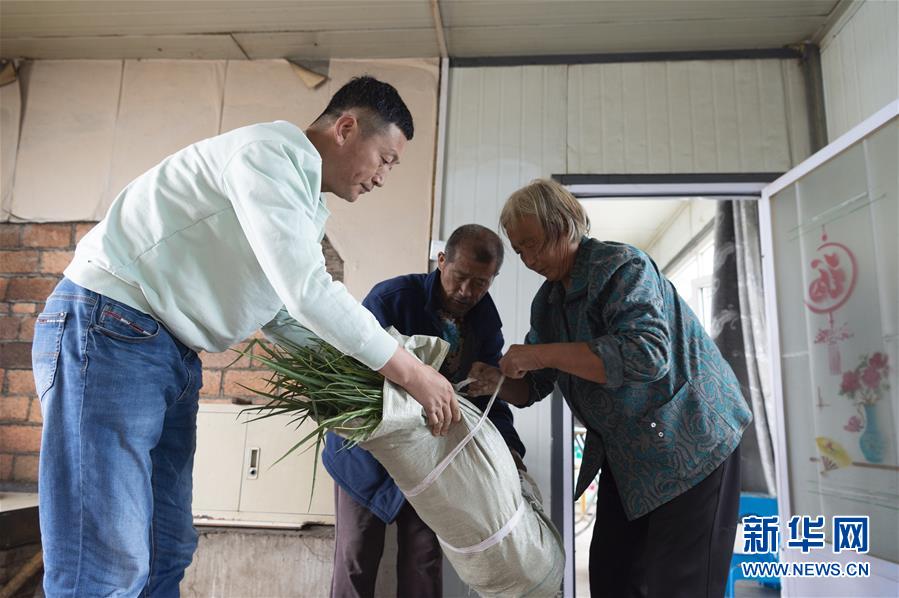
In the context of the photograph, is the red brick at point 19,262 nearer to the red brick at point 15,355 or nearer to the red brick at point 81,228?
the red brick at point 81,228

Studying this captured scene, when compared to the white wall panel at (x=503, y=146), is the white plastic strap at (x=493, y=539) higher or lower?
lower

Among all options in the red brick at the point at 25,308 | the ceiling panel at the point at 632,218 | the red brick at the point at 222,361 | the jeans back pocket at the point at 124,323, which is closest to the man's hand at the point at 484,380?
the jeans back pocket at the point at 124,323

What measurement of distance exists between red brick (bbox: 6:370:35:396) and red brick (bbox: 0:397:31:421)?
0.10 feet

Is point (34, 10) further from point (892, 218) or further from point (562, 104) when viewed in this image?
point (892, 218)

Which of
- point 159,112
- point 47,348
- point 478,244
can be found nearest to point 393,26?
point 159,112

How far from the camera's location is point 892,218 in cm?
199

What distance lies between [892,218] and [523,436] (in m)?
1.46

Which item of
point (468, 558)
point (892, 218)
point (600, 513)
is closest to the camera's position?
point (468, 558)

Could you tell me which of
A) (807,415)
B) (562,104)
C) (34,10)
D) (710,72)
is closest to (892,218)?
(807,415)

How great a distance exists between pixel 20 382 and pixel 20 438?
0.23 m

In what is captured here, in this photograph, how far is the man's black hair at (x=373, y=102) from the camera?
4.25ft

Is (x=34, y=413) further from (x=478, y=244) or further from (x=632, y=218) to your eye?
(x=632, y=218)

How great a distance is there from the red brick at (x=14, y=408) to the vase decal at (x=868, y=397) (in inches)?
126

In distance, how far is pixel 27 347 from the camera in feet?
8.70
